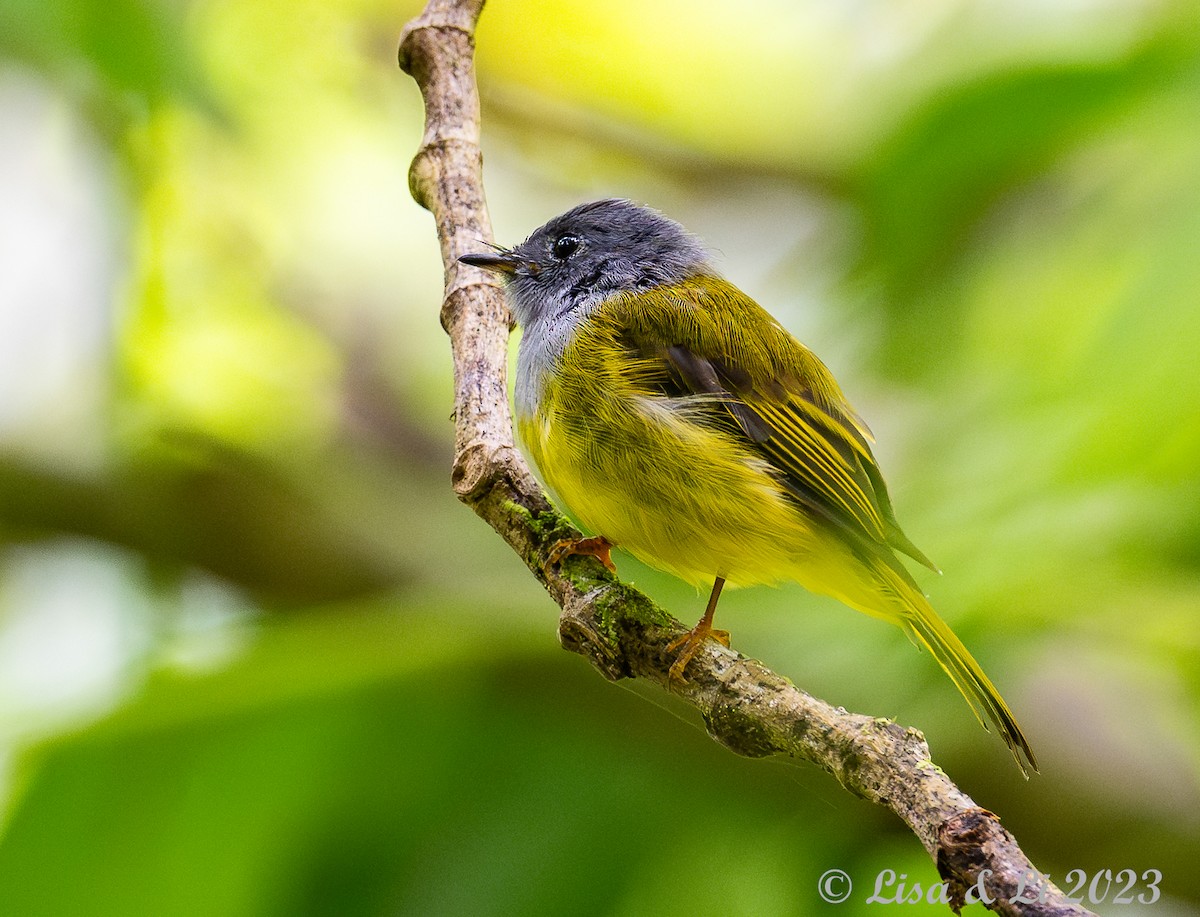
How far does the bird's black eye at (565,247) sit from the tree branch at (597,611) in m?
0.39

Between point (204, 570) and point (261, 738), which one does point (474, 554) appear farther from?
point (261, 738)

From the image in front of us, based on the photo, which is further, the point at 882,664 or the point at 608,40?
the point at 608,40

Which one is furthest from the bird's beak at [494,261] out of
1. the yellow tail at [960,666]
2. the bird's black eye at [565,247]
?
the yellow tail at [960,666]

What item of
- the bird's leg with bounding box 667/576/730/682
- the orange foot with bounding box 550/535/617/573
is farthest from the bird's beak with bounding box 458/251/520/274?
the bird's leg with bounding box 667/576/730/682

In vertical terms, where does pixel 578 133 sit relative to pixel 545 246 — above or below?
above

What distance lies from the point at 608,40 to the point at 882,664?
2.28 metres

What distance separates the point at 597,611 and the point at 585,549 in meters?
0.21

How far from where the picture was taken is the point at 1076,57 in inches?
102

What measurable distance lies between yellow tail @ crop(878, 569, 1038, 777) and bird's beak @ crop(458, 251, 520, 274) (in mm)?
1008

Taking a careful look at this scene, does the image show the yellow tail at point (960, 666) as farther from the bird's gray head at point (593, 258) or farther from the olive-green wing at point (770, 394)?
the bird's gray head at point (593, 258)

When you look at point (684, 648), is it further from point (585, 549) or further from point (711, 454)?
point (711, 454)

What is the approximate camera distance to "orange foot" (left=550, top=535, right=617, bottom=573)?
1940mm

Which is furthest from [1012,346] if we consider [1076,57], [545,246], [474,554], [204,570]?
[204,570]

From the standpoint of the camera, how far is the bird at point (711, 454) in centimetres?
215
